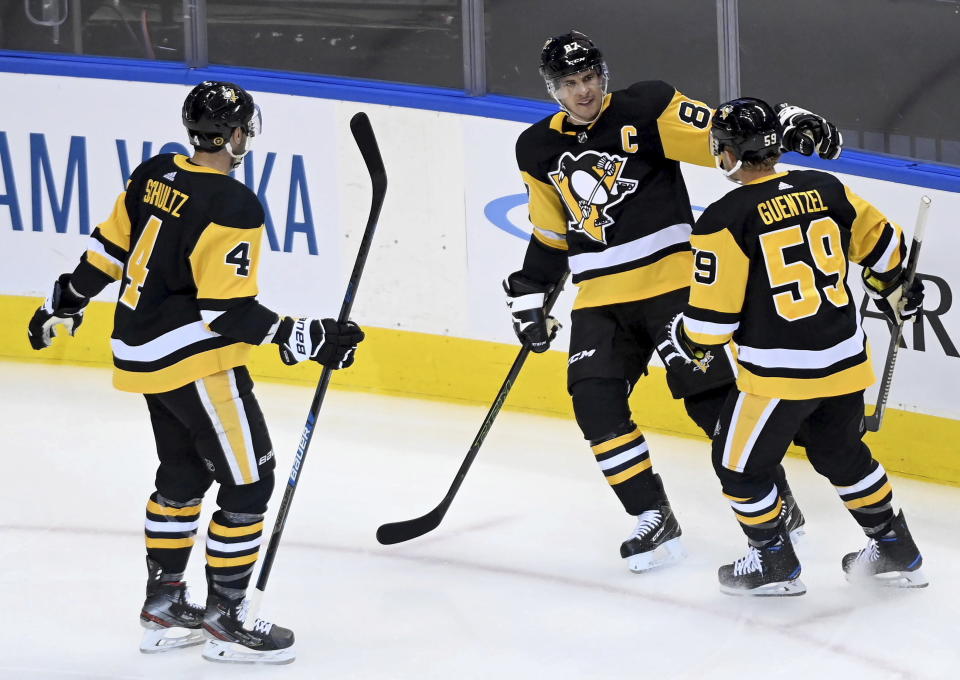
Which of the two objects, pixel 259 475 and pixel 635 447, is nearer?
pixel 259 475

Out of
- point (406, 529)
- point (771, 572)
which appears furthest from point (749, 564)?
point (406, 529)

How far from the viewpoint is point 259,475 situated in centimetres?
303

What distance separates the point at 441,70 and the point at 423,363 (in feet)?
3.37

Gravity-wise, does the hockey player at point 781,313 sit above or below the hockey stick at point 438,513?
above

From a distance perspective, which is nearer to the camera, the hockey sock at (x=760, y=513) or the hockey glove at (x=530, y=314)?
the hockey sock at (x=760, y=513)

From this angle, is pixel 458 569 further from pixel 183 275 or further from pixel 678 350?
pixel 183 275

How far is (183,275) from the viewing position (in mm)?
2920

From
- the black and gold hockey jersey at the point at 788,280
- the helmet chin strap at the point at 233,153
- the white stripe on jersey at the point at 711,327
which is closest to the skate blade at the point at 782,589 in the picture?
the black and gold hockey jersey at the point at 788,280

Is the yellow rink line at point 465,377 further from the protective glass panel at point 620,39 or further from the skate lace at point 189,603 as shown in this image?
the skate lace at point 189,603

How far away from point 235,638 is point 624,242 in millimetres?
1335

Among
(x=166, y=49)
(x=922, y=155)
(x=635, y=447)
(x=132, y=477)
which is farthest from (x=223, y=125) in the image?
(x=166, y=49)

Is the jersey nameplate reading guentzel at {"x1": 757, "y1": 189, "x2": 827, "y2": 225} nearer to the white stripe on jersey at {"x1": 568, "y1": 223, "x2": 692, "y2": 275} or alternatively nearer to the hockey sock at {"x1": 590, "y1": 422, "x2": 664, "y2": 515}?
the white stripe on jersey at {"x1": 568, "y1": 223, "x2": 692, "y2": 275}

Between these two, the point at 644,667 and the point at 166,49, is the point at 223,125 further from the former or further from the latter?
the point at 166,49

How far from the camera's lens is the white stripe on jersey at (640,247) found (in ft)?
11.6
